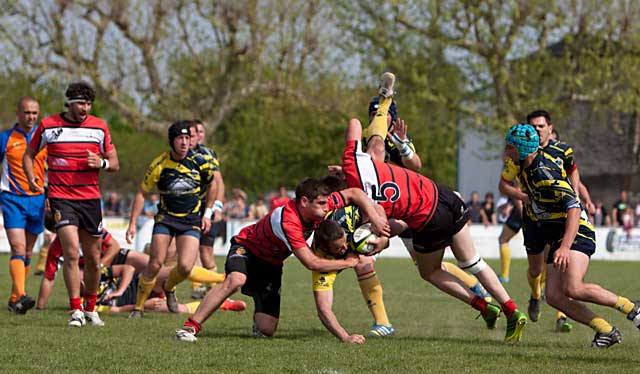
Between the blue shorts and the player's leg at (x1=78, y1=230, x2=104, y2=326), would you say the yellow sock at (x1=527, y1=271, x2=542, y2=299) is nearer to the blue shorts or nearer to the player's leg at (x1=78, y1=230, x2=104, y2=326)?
the player's leg at (x1=78, y1=230, x2=104, y2=326)

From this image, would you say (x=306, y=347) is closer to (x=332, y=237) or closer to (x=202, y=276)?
(x=332, y=237)

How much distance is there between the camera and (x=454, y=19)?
38.1m

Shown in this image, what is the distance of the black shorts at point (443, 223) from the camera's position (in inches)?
338

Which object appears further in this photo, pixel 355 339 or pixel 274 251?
pixel 274 251

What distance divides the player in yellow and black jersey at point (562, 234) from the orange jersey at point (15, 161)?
18.7ft

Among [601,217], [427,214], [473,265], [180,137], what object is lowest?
[601,217]

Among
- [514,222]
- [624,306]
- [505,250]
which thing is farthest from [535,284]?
[505,250]

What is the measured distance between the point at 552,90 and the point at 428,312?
2923 cm

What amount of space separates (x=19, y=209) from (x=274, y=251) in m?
3.90

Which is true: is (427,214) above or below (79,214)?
above

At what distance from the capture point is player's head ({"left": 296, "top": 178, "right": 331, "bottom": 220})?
8203mm

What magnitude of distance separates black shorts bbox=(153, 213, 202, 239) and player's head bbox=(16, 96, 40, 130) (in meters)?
1.90

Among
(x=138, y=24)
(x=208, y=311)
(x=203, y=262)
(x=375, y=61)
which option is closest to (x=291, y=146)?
(x=375, y=61)

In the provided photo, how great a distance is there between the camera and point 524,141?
820 cm
